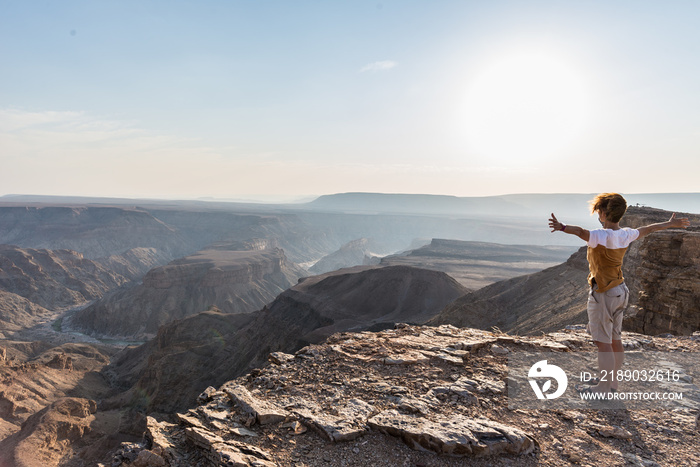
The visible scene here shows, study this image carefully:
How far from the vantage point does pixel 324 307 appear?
147 ft

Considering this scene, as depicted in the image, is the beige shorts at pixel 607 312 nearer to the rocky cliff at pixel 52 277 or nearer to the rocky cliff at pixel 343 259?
the rocky cliff at pixel 52 277

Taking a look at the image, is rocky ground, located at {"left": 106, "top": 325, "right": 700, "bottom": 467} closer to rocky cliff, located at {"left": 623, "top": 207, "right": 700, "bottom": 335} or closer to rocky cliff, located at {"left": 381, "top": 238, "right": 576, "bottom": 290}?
rocky cliff, located at {"left": 623, "top": 207, "right": 700, "bottom": 335}

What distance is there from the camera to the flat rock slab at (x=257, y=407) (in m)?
4.41

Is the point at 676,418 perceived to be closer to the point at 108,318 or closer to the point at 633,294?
the point at 633,294

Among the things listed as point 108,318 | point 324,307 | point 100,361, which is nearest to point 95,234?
point 108,318

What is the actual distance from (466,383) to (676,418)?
89.6 inches

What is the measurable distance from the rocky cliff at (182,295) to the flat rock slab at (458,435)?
79.7 m

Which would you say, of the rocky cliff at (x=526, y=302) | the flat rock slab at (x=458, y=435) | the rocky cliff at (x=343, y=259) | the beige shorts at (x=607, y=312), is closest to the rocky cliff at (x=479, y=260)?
the rocky cliff at (x=343, y=259)

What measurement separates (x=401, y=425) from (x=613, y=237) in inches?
131

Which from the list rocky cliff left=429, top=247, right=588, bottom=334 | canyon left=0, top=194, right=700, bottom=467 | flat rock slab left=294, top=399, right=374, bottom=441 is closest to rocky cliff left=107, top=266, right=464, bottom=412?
canyon left=0, top=194, right=700, bottom=467

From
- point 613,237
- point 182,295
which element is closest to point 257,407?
point 613,237

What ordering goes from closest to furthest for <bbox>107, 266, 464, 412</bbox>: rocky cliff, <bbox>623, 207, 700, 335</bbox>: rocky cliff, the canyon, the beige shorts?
1. the canyon
2. the beige shorts
3. <bbox>623, 207, 700, 335</bbox>: rocky cliff
4. <bbox>107, 266, 464, 412</bbox>: rocky cliff

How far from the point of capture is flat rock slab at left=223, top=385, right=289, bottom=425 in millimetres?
4406

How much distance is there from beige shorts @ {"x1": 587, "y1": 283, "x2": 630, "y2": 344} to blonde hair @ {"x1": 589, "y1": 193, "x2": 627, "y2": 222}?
35.2 inches
